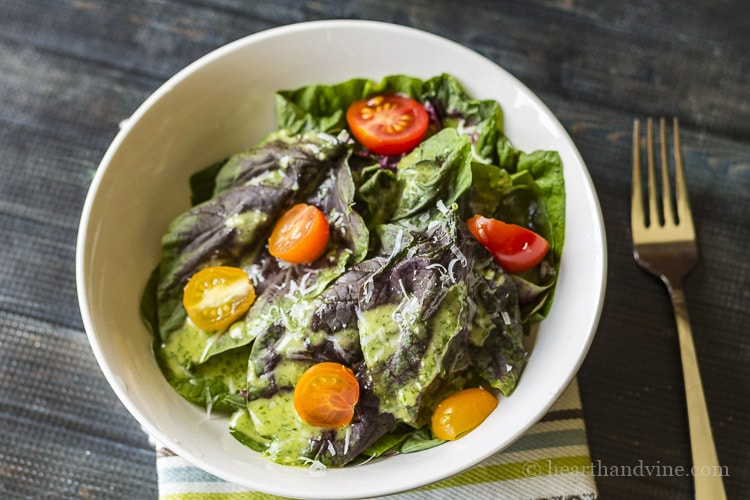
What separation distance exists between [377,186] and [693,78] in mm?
1490

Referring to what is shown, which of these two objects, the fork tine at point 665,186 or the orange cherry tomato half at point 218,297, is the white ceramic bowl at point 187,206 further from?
the fork tine at point 665,186

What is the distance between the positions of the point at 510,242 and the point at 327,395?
667mm

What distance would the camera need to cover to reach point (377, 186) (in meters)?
2.12

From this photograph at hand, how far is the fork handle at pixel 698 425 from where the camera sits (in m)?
2.25

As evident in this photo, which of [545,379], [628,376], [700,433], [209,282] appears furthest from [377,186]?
[700,433]

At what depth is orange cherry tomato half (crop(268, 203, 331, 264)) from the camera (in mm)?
2045

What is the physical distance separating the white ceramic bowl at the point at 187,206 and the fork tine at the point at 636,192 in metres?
0.52

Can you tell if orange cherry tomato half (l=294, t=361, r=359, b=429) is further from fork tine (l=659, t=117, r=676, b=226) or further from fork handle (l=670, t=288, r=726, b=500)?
fork tine (l=659, t=117, r=676, b=226)

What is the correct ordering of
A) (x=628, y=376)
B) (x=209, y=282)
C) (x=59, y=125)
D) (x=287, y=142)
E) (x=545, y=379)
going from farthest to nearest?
(x=59, y=125) → (x=628, y=376) → (x=287, y=142) → (x=209, y=282) → (x=545, y=379)

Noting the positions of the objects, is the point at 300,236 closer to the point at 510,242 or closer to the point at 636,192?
the point at 510,242

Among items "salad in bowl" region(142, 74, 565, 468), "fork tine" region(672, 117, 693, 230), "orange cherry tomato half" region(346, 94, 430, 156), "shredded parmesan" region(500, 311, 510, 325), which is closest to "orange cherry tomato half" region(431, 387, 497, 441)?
"salad in bowl" region(142, 74, 565, 468)

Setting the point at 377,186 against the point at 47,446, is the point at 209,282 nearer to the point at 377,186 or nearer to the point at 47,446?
the point at 377,186

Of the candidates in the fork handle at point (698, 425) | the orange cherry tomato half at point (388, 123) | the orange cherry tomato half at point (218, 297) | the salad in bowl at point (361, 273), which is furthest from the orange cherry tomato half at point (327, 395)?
the fork handle at point (698, 425)

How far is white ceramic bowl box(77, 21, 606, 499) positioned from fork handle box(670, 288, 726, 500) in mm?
613
